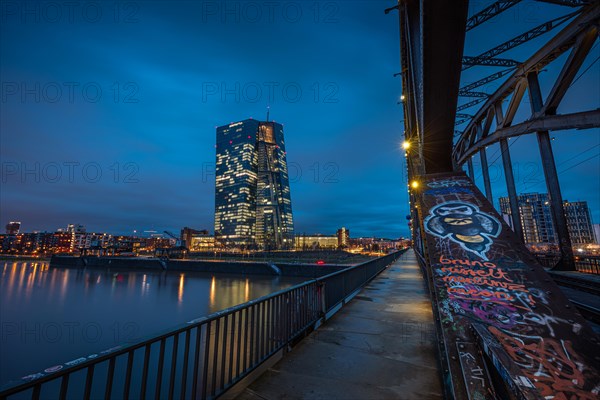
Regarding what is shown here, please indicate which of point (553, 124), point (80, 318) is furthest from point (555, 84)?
point (80, 318)

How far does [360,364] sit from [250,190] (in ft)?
516

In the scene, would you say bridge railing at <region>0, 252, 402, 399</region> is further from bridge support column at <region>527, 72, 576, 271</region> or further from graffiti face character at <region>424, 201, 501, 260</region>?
bridge support column at <region>527, 72, 576, 271</region>

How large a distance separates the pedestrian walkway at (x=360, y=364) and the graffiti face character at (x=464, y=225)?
2.07m

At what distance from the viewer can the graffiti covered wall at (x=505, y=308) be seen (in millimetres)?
2484

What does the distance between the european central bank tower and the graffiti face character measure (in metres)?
146

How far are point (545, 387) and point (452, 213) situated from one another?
13.3ft

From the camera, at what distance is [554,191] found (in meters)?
14.5

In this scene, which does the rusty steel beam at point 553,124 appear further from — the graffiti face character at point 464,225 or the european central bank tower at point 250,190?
the european central bank tower at point 250,190

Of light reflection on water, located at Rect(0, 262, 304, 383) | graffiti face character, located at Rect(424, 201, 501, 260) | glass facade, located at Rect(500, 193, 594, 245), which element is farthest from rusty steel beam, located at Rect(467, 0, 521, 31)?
glass facade, located at Rect(500, 193, 594, 245)

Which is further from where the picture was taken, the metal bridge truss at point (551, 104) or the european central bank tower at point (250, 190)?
the european central bank tower at point (250, 190)

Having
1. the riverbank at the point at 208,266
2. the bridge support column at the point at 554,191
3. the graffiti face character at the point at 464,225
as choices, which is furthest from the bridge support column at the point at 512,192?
the riverbank at the point at 208,266

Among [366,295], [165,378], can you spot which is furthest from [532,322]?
Result: [165,378]

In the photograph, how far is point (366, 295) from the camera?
33.0 feet

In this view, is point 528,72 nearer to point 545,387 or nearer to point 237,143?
point 545,387
